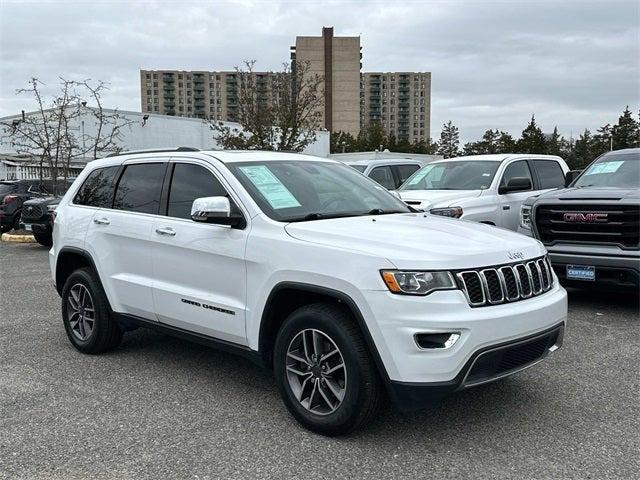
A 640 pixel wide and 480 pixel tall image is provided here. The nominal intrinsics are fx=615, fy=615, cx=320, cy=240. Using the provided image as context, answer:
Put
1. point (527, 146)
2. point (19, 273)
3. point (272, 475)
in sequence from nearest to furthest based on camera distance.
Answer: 1. point (272, 475)
2. point (19, 273)
3. point (527, 146)

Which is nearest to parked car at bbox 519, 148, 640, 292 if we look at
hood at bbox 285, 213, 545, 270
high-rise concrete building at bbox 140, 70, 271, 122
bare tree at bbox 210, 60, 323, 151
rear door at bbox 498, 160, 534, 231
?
rear door at bbox 498, 160, 534, 231

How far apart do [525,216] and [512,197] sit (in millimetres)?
1201

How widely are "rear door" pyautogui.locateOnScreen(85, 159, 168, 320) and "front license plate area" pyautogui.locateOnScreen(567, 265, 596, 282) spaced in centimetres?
459

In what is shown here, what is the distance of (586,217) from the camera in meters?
6.88

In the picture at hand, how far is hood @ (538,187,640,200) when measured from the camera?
6.82 m

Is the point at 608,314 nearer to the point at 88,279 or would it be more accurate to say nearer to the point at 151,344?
the point at 151,344

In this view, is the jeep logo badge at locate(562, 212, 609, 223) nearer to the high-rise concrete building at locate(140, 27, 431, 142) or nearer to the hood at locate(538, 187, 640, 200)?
the hood at locate(538, 187, 640, 200)

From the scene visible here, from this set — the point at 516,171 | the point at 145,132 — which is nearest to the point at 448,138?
the point at 145,132

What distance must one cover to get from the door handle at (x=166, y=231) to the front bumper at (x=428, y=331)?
1.85 metres

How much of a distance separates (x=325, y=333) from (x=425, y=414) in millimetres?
1023

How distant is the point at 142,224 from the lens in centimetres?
494

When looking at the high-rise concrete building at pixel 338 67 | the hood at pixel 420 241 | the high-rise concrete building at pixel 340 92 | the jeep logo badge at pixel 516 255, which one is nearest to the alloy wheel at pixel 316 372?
the hood at pixel 420 241

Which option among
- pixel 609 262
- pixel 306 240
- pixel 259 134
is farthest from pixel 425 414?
pixel 259 134

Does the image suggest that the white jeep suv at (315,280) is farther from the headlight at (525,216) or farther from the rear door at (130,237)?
the headlight at (525,216)
